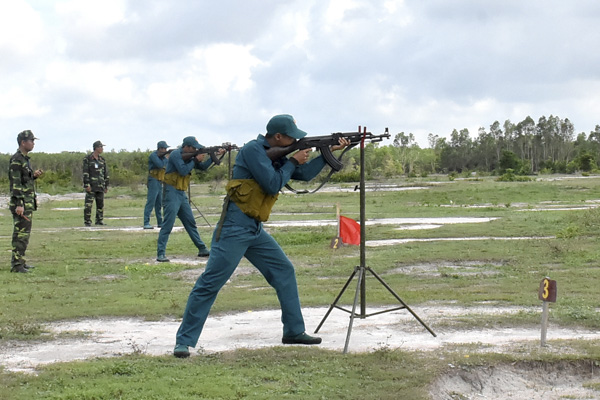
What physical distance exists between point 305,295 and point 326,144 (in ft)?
12.6

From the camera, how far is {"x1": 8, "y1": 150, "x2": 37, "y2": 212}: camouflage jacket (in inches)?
516

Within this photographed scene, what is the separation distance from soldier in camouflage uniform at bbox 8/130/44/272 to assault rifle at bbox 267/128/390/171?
22.5 ft

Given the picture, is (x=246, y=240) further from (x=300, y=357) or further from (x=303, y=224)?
(x=303, y=224)

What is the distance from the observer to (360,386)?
6.30 m

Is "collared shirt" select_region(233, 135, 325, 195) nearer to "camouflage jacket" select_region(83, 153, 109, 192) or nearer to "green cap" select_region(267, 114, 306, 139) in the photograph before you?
"green cap" select_region(267, 114, 306, 139)

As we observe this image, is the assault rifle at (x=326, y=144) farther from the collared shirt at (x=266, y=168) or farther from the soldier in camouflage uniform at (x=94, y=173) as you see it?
the soldier in camouflage uniform at (x=94, y=173)

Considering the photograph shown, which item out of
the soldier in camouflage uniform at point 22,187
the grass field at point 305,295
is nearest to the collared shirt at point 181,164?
the grass field at point 305,295

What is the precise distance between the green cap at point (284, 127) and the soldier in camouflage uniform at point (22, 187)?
6.75 meters

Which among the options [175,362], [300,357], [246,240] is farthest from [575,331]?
[175,362]

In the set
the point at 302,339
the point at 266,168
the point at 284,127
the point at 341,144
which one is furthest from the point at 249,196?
the point at 302,339

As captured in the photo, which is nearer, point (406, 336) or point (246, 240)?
point (246, 240)

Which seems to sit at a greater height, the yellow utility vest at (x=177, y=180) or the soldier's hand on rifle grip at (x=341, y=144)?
the soldier's hand on rifle grip at (x=341, y=144)

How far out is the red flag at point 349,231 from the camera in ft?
53.0

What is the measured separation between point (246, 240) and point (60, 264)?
28.3 ft
